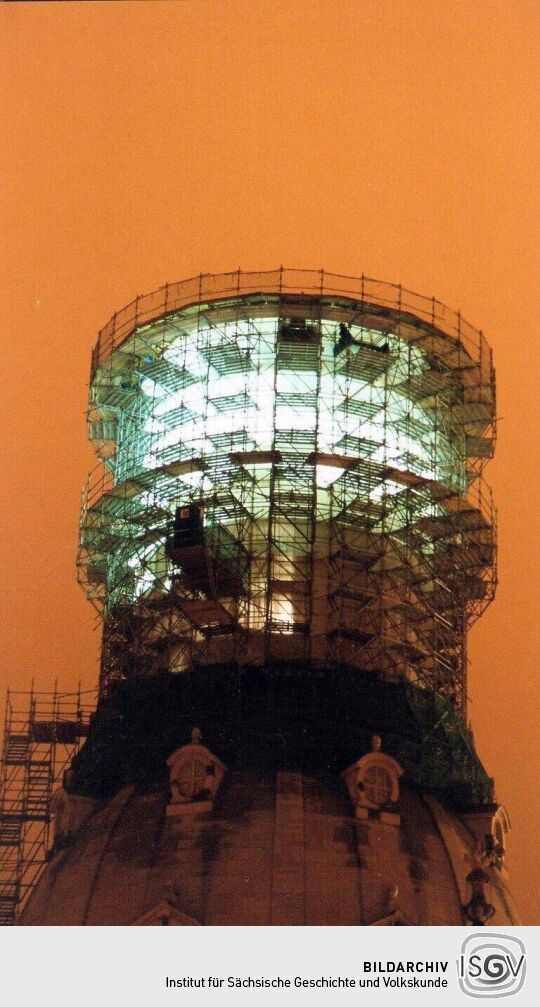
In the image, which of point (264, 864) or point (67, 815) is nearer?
point (264, 864)

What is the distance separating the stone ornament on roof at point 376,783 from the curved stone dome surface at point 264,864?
457 mm

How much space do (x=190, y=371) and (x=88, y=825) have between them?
19.6 metres

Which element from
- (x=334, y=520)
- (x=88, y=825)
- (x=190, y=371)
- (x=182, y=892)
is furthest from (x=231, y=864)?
(x=190, y=371)

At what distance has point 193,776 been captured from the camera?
3413 inches

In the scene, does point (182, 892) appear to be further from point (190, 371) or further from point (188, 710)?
point (190, 371)

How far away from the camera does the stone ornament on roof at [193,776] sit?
283 feet

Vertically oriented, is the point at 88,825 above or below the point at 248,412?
below

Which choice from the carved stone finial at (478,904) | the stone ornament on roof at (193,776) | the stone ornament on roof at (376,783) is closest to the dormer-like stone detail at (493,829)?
the carved stone finial at (478,904)

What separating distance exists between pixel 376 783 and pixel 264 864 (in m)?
6.15

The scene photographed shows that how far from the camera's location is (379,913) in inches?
3194

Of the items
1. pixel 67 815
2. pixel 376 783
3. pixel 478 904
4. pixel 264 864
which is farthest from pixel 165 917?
pixel 67 815
